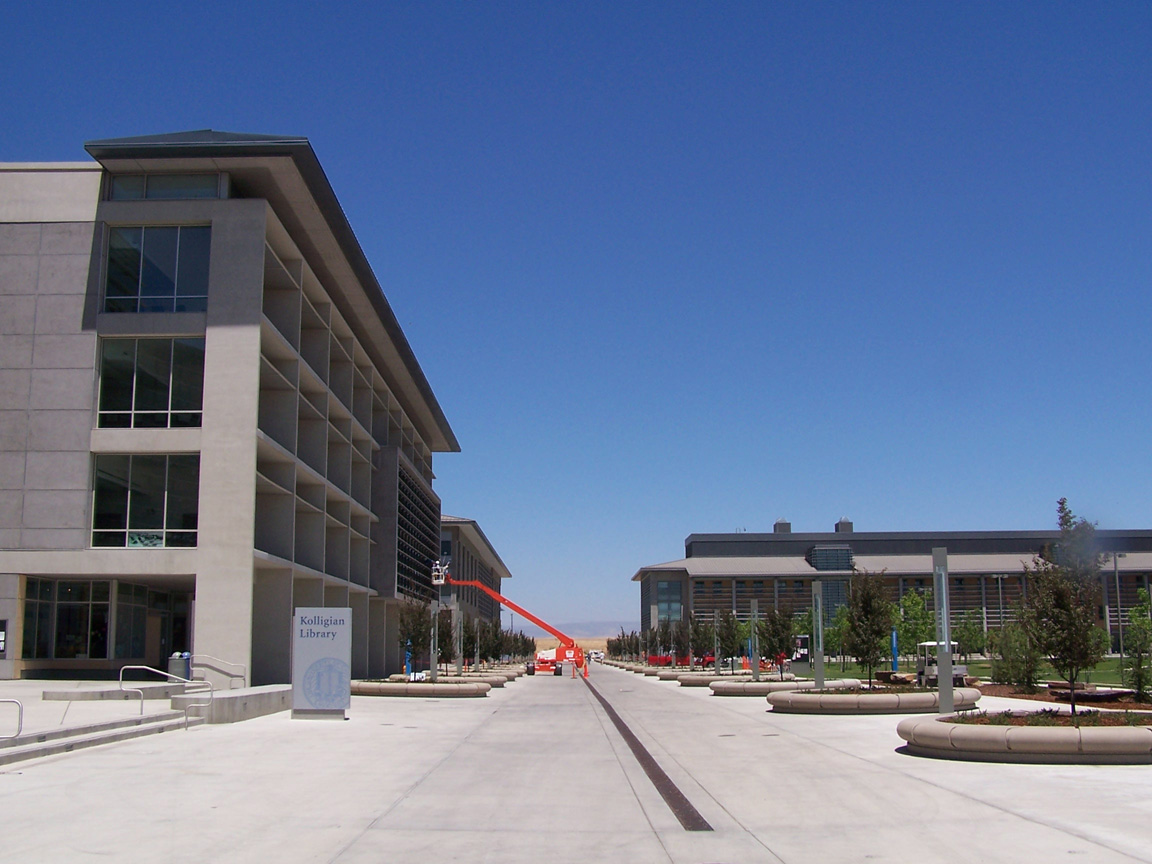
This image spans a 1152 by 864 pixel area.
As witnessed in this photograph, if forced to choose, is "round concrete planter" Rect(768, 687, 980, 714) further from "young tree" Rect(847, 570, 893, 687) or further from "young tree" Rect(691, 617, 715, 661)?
"young tree" Rect(691, 617, 715, 661)

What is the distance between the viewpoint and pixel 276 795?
1296cm

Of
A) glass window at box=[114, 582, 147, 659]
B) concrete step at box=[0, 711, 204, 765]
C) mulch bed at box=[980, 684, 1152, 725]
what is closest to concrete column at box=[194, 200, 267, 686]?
glass window at box=[114, 582, 147, 659]

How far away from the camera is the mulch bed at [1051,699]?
85.0 feet

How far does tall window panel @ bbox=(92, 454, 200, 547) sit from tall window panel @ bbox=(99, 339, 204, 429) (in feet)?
4.32

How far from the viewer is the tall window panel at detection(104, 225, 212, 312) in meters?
38.0

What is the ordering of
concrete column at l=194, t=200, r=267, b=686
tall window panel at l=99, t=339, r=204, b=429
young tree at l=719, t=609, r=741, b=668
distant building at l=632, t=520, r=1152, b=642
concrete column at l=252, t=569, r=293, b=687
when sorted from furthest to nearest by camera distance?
1. distant building at l=632, t=520, r=1152, b=642
2. young tree at l=719, t=609, r=741, b=668
3. concrete column at l=252, t=569, r=293, b=687
4. tall window panel at l=99, t=339, r=204, b=429
5. concrete column at l=194, t=200, r=267, b=686

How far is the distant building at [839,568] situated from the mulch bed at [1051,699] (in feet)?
270

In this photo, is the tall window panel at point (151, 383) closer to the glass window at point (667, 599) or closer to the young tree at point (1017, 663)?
the young tree at point (1017, 663)

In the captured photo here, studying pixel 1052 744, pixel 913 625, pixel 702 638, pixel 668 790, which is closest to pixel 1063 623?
pixel 1052 744

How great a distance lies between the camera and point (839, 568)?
129500 millimetres

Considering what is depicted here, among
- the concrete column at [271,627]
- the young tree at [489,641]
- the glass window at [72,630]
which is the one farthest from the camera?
the young tree at [489,641]

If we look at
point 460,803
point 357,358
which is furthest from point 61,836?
point 357,358

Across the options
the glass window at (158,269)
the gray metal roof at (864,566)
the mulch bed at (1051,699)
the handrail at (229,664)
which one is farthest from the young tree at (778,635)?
the gray metal roof at (864,566)

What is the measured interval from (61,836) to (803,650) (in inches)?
4046
